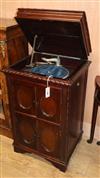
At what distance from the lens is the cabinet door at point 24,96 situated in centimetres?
149

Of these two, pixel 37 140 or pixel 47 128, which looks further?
pixel 37 140

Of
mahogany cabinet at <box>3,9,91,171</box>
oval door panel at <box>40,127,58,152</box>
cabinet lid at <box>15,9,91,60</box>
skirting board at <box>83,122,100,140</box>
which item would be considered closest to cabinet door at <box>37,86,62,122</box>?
mahogany cabinet at <box>3,9,91,171</box>

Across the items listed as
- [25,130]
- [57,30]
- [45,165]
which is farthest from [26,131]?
[57,30]

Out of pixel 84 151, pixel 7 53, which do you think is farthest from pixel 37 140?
pixel 7 53

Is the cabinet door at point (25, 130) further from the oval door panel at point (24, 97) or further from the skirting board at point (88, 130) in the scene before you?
the skirting board at point (88, 130)

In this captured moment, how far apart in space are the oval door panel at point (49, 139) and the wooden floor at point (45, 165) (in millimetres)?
182

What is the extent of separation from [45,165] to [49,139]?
28cm

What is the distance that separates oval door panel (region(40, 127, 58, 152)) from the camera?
5.16 ft

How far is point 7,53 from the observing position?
5.32 feet

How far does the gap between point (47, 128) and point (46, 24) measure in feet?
2.43

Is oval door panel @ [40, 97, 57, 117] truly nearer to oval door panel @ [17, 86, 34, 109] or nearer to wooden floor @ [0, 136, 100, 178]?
oval door panel @ [17, 86, 34, 109]

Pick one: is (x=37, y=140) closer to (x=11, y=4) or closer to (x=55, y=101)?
(x=55, y=101)

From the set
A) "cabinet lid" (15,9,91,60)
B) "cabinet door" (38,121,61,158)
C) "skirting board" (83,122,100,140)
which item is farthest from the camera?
"skirting board" (83,122,100,140)

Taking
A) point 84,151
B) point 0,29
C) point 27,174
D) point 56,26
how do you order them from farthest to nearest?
1. point 84,151
2. point 27,174
3. point 0,29
4. point 56,26
